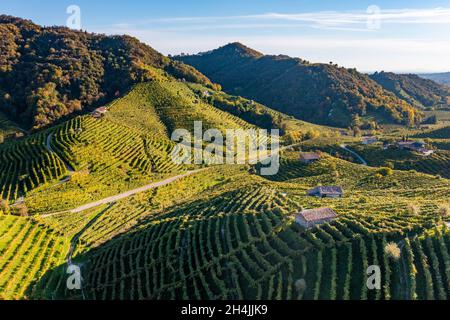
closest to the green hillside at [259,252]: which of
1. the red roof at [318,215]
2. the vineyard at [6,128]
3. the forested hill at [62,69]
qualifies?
the red roof at [318,215]

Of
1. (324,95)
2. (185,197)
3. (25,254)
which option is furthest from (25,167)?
(324,95)

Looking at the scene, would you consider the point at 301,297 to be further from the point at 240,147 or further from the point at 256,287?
the point at 240,147

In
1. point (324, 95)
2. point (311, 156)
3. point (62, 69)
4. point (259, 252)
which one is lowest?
point (259, 252)

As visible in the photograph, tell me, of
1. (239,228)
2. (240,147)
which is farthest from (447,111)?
(239,228)

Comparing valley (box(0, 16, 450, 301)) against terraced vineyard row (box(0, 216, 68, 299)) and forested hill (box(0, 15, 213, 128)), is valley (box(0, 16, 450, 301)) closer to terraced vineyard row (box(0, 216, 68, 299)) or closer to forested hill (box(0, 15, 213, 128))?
terraced vineyard row (box(0, 216, 68, 299))

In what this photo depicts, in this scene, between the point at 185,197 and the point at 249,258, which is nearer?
the point at 249,258

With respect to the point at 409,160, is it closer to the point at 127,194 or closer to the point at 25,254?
the point at 127,194
